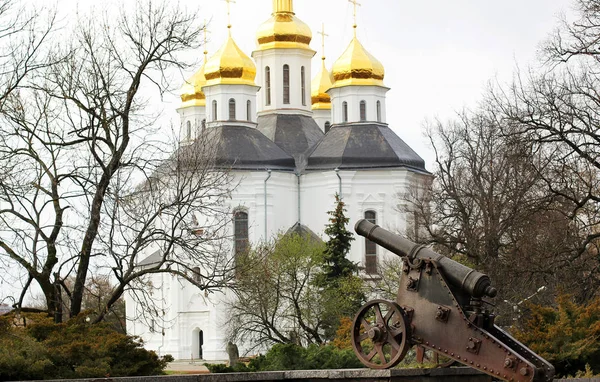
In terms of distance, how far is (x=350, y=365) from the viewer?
1720 centimetres

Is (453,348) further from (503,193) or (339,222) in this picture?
(339,222)

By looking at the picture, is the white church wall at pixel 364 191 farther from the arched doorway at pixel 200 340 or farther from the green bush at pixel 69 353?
the green bush at pixel 69 353

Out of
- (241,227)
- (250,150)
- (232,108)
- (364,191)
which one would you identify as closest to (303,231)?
(241,227)

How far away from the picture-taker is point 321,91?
70.2 meters

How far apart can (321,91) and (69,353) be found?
56.8 m

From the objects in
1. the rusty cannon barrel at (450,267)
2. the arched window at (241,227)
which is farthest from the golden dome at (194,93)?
the rusty cannon barrel at (450,267)

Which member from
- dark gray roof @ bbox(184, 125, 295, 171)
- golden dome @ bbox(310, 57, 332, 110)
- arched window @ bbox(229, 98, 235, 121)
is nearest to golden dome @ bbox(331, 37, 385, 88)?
dark gray roof @ bbox(184, 125, 295, 171)

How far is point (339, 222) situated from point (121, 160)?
31.1 metres

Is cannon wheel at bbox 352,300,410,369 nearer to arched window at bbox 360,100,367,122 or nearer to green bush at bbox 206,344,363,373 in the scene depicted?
green bush at bbox 206,344,363,373

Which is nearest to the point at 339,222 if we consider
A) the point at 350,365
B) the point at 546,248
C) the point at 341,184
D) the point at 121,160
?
the point at 341,184

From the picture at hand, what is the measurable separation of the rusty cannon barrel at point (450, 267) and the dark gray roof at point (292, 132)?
47274 millimetres

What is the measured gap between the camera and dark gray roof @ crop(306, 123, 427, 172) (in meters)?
59.9

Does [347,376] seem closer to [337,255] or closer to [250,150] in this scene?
[337,255]

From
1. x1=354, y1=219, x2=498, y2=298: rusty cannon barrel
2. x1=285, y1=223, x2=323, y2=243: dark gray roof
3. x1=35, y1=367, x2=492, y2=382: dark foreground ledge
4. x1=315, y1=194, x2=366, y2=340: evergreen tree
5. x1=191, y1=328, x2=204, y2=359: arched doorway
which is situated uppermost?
x1=285, y1=223, x2=323, y2=243: dark gray roof
